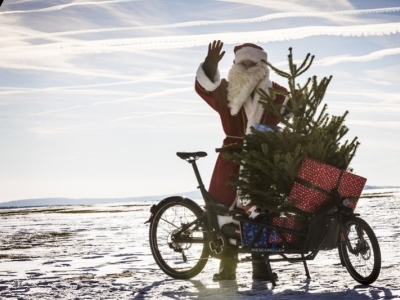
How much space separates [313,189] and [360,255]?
0.81 m

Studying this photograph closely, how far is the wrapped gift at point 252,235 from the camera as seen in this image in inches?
281

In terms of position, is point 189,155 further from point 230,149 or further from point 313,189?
point 313,189

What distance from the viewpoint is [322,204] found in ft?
22.5

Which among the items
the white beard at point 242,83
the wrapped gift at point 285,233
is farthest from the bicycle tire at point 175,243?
the white beard at point 242,83

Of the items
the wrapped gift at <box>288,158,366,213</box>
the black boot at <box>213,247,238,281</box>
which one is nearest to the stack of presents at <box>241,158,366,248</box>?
the wrapped gift at <box>288,158,366,213</box>

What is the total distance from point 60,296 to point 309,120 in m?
3.03

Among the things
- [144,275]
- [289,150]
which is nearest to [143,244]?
[144,275]

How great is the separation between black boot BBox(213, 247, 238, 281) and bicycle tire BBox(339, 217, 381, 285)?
1.31m

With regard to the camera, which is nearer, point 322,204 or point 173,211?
point 322,204

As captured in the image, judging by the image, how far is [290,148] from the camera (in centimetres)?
695

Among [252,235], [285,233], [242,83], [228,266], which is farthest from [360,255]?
[242,83]

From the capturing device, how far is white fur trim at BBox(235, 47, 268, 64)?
8.11 meters

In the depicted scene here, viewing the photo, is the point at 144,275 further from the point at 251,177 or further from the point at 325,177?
the point at 325,177

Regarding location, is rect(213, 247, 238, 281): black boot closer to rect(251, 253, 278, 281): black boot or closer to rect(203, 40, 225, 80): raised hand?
rect(251, 253, 278, 281): black boot
